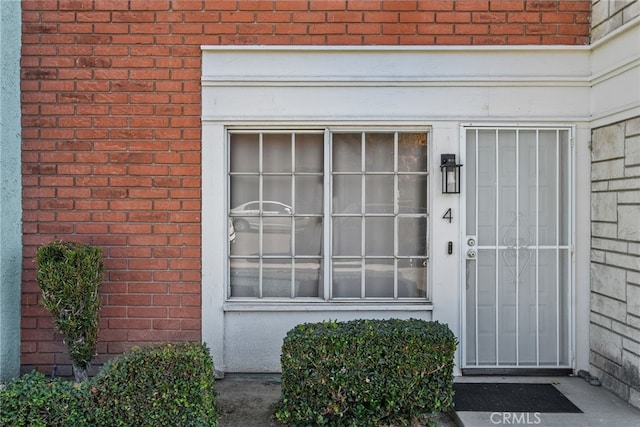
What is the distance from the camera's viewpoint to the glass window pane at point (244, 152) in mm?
4457

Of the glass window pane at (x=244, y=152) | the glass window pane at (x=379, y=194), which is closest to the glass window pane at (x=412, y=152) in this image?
the glass window pane at (x=379, y=194)

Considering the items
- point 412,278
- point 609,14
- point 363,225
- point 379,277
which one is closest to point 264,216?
point 363,225

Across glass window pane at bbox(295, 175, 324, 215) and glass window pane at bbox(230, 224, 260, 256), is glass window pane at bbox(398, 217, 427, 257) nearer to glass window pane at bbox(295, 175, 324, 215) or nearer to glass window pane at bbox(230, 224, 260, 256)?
glass window pane at bbox(295, 175, 324, 215)

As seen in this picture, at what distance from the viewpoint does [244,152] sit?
4.47 meters

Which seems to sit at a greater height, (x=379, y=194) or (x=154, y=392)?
(x=379, y=194)

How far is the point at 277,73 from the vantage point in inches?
169

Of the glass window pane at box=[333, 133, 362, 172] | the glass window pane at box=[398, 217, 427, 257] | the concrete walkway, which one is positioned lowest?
the concrete walkway

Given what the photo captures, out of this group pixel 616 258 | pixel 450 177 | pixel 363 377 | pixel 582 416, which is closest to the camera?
pixel 363 377

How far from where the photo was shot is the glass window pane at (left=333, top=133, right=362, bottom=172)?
4.45m

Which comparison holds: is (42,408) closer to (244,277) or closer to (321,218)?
(244,277)

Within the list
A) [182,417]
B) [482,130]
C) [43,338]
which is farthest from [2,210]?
[482,130]

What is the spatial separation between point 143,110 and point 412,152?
251cm

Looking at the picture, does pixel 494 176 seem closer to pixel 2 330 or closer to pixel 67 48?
pixel 67 48

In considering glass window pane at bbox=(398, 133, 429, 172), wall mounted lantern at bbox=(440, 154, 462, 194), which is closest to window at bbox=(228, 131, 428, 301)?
glass window pane at bbox=(398, 133, 429, 172)
